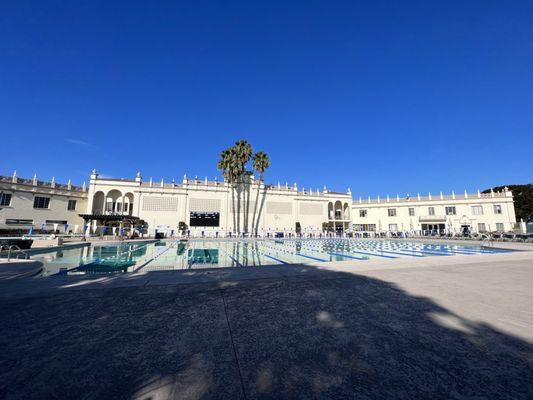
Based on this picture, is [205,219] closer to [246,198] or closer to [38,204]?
[246,198]

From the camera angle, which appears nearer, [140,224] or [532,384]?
[532,384]

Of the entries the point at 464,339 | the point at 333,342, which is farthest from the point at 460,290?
the point at 333,342

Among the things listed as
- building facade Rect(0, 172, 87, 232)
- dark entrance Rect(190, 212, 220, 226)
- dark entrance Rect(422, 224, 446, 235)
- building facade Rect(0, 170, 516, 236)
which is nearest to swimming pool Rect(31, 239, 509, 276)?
building facade Rect(0, 170, 516, 236)

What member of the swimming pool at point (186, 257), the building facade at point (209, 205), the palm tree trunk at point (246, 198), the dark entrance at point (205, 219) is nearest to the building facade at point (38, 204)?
the building facade at point (209, 205)

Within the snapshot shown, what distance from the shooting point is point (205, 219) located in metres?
40.5

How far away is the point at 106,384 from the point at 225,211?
4022 centimetres

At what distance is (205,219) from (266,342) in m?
38.9

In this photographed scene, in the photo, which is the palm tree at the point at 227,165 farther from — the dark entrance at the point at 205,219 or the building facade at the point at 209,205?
the dark entrance at the point at 205,219

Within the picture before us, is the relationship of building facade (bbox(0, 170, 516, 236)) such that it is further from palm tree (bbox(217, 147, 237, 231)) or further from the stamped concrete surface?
the stamped concrete surface

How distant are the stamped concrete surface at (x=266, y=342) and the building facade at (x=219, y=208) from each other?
103 ft

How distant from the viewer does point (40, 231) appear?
1296 inches

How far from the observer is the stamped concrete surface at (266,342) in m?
2.07

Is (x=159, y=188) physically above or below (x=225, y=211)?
above

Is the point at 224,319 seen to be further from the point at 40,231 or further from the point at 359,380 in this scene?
the point at 40,231
